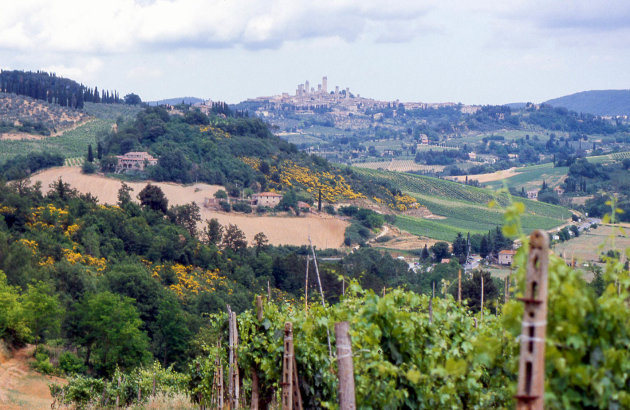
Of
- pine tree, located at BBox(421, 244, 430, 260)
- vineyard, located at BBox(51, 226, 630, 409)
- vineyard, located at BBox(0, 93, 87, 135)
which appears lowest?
pine tree, located at BBox(421, 244, 430, 260)

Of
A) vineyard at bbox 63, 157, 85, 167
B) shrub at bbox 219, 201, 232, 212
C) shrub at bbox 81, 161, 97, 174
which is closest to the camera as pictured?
shrub at bbox 81, 161, 97, 174

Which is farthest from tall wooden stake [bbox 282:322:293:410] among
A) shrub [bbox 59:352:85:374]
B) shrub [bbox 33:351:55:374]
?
shrub [bbox 59:352:85:374]

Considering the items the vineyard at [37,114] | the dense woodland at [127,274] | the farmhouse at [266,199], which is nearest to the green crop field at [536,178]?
the farmhouse at [266,199]

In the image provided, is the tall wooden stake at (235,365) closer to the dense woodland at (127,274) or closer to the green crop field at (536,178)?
the dense woodland at (127,274)

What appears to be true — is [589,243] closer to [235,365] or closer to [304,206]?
[304,206]

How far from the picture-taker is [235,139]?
82688 millimetres

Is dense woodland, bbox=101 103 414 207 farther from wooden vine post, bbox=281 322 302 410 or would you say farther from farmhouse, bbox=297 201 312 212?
wooden vine post, bbox=281 322 302 410

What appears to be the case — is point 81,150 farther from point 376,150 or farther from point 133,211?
point 376,150

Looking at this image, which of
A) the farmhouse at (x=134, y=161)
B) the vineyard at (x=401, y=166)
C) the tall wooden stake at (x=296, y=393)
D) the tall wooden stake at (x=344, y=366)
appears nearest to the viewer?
the tall wooden stake at (x=344, y=366)

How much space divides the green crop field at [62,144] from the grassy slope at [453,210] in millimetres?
35927

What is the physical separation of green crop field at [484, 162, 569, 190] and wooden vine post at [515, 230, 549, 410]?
104 m

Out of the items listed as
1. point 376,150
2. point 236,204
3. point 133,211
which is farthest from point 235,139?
point 376,150

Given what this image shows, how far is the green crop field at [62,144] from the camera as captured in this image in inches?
2771

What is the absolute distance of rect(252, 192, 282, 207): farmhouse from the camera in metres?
69.4
